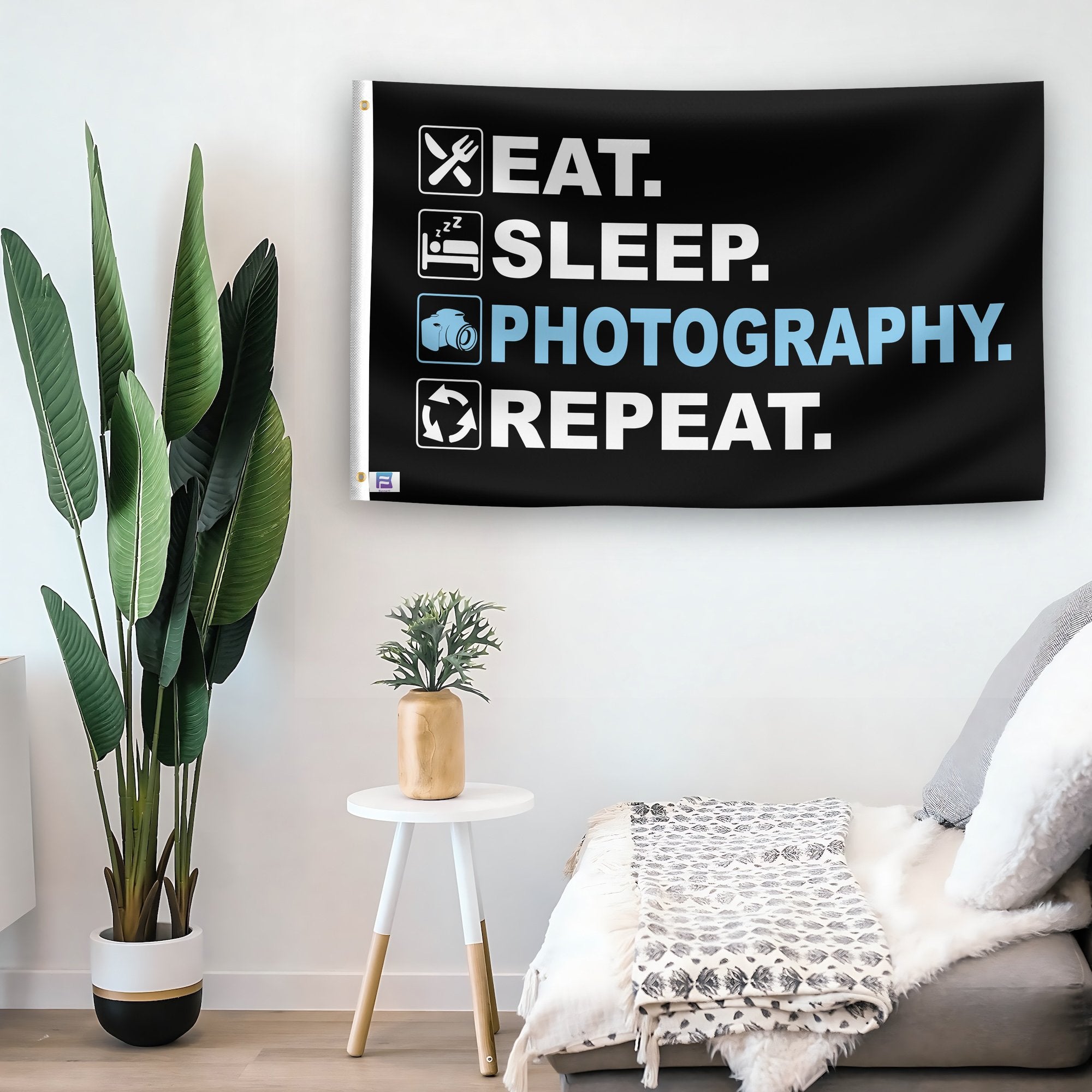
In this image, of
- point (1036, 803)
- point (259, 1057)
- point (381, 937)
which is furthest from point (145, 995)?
point (1036, 803)

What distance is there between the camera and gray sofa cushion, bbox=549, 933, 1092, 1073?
1298mm

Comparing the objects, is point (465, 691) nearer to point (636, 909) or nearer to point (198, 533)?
point (198, 533)

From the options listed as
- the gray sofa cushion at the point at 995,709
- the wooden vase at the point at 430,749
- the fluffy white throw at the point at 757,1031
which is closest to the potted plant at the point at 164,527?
the wooden vase at the point at 430,749

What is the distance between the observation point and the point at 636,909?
4.90 feet

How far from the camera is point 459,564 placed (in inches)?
92.8

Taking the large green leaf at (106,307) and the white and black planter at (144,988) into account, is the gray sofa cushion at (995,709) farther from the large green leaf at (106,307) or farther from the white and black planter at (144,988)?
the large green leaf at (106,307)

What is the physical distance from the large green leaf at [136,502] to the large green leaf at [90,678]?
10 cm

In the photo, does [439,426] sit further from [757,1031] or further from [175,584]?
[757,1031]

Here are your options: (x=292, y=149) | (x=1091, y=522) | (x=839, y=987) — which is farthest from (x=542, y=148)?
(x=839, y=987)

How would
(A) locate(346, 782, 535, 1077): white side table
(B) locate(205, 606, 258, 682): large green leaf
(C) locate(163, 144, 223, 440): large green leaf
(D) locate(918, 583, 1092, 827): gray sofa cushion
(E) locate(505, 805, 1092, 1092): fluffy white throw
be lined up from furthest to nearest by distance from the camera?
(B) locate(205, 606, 258, 682): large green leaf → (C) locate(163, 144, 223, 440): large green leaf → (A) locate(346, 782, 535, 1077): white side table → (D) locate(918, 583, 1092, 827): gray sofa cushion → (E) locate(505, 805, 1092, 1092): fluffy white throw

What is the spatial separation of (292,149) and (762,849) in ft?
5.69

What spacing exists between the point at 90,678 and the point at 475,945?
2.88 feet

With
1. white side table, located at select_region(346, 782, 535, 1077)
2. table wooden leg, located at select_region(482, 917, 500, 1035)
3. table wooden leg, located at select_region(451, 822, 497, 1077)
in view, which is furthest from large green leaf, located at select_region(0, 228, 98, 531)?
table wooden leg, located at select_region(482, 917, 500, 1035)

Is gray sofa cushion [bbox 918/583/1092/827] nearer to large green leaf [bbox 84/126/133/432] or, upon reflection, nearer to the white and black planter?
the white and black planter
